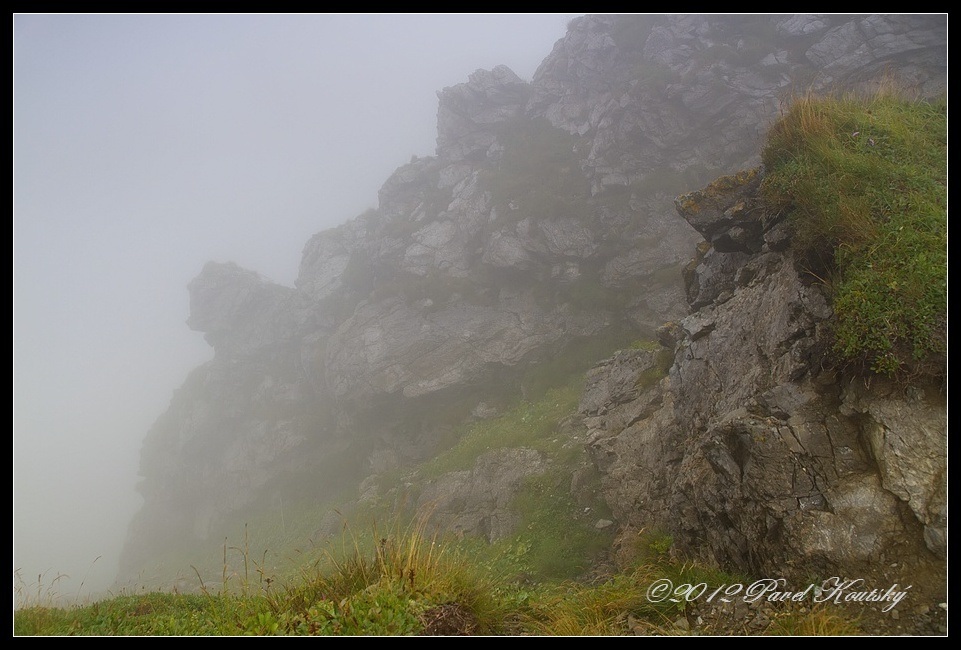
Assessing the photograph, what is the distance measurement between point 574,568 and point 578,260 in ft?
76.8

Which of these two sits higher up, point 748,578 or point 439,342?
point 748,578

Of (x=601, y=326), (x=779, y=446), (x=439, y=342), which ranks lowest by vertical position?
(x=601, y=326)

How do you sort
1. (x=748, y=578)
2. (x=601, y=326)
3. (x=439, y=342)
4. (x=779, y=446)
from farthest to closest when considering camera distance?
(x=439, y=342), (x=601, y=326), (x=779, y=446), (x=748, y=578)

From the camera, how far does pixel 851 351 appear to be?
5992 millimetres

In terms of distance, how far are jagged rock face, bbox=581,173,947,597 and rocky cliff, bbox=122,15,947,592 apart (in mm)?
35

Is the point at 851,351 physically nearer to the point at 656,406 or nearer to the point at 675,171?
the point at 656,406

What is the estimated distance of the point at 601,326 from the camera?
28.5 meters

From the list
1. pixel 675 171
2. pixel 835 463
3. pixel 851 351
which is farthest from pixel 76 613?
pixel 675 171

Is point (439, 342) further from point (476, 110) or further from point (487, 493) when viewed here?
point (476, 110)

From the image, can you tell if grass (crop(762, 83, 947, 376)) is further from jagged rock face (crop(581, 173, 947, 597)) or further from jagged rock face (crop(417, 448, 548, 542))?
jagged rock face (crop(417, 448, 548, 542))

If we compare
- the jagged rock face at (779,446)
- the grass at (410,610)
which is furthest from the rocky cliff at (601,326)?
the grass at (410,610)

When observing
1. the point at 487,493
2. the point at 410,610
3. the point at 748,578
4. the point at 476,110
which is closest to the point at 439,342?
the point at 487,493

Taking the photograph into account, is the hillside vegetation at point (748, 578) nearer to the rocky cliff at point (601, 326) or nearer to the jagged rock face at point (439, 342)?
the rocky cliff at point (601, 326)

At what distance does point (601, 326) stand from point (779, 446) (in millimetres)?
22580
